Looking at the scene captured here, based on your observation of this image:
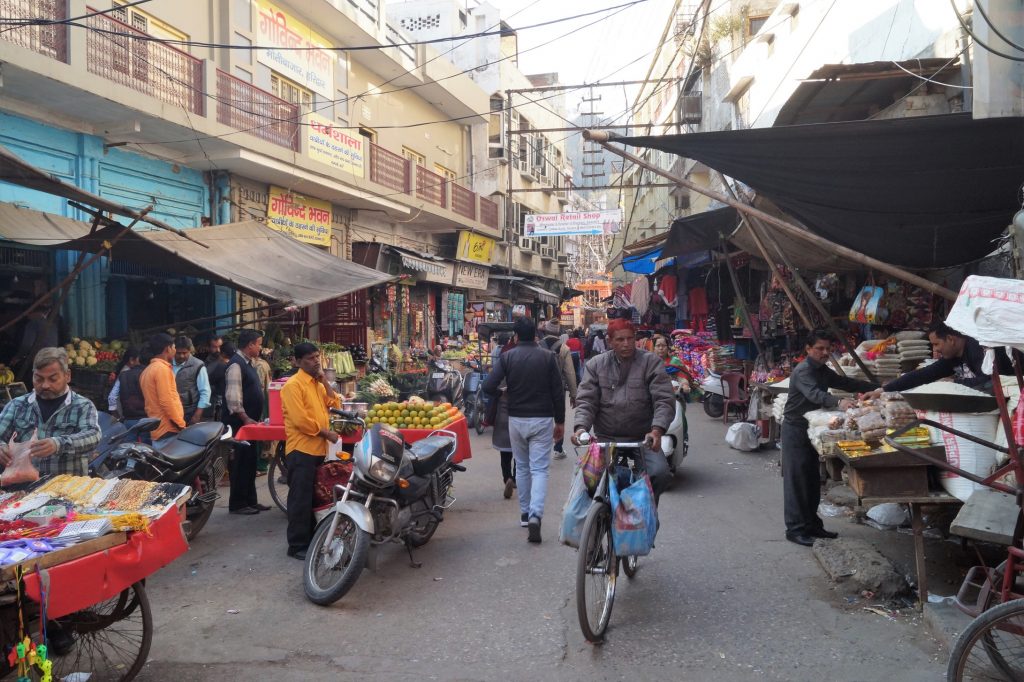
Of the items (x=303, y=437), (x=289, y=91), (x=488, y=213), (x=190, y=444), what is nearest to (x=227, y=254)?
(x=190, y=444)

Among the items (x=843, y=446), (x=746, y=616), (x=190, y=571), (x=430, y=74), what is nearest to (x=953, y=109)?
(x=843, y=446)

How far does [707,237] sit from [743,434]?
2.95 metres

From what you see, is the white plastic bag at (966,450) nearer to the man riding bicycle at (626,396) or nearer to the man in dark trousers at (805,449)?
the man in dark trousers at (805,449)

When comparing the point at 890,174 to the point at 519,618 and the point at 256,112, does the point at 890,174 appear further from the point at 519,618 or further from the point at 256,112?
the point at 256,112

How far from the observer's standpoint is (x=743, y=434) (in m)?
10.4

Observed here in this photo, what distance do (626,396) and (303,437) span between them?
8.41 feet

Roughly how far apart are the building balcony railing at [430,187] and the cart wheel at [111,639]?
17430 mm

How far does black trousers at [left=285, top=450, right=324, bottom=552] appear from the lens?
5.64m

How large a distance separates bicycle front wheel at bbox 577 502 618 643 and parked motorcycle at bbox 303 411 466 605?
1.55 metres

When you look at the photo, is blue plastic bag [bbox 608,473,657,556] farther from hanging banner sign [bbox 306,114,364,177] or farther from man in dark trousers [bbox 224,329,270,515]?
hanging banner sign [bbox 306,114,364,177]

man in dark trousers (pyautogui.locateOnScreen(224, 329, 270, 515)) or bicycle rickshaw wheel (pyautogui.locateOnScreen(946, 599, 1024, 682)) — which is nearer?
bicycle rickshaw wheel (pyautogui.locateOnScreen(946, 599, 1024, 682))

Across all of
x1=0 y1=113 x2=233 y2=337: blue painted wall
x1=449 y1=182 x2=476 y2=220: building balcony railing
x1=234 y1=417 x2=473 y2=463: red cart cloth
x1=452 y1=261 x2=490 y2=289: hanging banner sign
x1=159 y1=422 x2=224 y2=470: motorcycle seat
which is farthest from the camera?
x1=449 y1=182 x2=476 y2=220: building balcony railing

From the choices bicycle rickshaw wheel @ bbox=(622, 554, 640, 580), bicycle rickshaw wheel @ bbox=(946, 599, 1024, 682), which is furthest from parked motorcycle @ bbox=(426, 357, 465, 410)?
bicycle rickshaw wheel @ bbox=(946, 599, 1024, 682)

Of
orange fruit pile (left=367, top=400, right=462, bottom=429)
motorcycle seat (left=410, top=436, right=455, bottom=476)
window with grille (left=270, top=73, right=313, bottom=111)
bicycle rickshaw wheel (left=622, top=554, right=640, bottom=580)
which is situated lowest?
bicycle rickshaw wheel (left=622, top=554, right=640, bottom=580)
